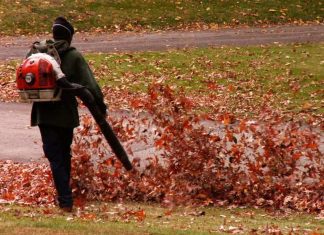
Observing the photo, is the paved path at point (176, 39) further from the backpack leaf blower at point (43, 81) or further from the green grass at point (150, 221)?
the backpack leaf blower at point (43, 81)

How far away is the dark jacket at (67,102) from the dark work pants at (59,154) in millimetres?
116

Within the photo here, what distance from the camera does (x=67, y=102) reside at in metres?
8.61

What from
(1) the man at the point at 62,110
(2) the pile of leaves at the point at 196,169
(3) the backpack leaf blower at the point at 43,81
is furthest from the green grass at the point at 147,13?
(3) the backpack leaf blower at the point at 43,81

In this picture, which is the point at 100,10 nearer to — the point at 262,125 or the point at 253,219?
the point at 262,125

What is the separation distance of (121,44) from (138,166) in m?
13.9

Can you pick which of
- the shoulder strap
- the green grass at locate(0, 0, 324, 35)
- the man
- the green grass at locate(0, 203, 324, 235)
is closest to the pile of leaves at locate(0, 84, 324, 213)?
the green grass at locate(0, 203, 324, 235)

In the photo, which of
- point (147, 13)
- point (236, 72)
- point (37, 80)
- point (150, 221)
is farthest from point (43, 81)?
point (147, 13)

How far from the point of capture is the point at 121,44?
79.7 feet

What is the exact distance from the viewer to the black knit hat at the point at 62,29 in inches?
341

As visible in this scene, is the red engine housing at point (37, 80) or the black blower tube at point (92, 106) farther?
the black blower tube at point (92, 106)

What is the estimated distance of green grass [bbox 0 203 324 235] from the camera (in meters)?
7.52

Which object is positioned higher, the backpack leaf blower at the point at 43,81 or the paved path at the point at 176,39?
the backpack leaf blower at the point at 43,81

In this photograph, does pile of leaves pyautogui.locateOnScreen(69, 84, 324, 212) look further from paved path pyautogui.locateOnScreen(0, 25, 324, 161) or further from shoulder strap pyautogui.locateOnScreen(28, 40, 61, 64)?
paved path pyautogui.locateOnScreen(0, 25, 324, 161)

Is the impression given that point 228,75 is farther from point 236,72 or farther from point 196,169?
point 196,169
